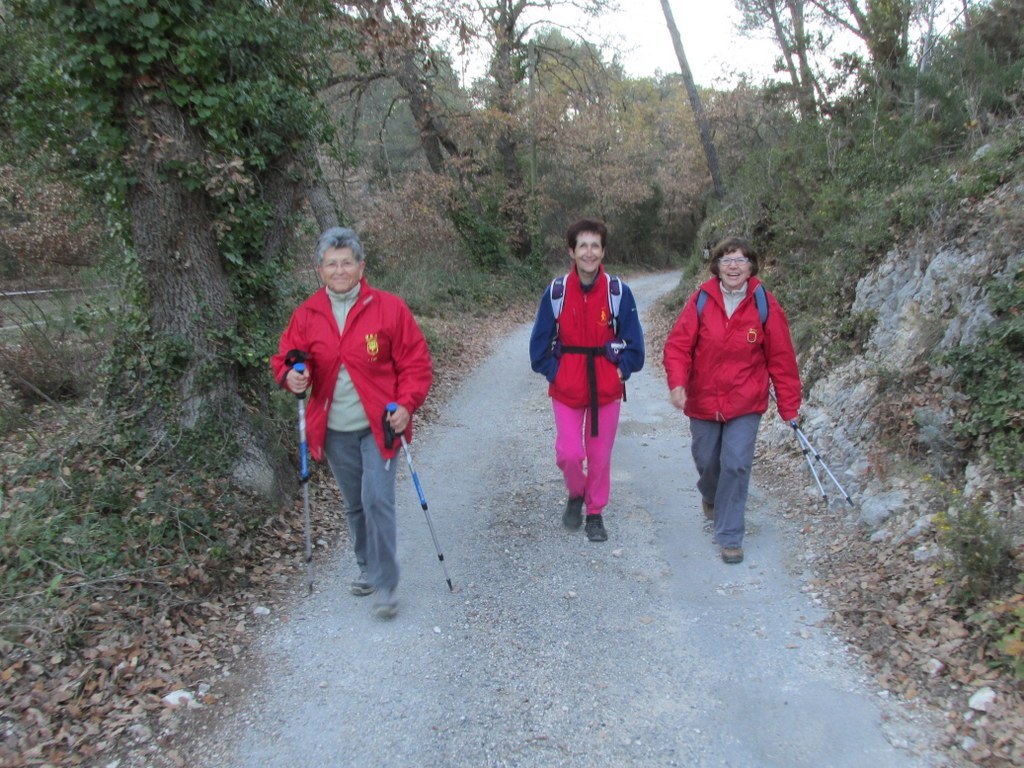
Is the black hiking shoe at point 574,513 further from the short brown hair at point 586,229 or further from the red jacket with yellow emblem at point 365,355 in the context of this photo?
the short brown hair at point 586,229

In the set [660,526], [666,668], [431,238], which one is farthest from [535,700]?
[431,238]

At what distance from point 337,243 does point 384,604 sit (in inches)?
79.5

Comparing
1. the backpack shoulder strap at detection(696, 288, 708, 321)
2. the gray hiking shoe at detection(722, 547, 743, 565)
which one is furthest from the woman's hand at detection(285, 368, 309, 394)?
the gray hiking shoe at detection(722, 547, 743, 565)

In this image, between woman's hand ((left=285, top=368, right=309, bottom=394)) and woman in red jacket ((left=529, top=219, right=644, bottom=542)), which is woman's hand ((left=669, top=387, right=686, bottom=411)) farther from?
woman's hand ((left=285, top=368, right=309, bottom=394))

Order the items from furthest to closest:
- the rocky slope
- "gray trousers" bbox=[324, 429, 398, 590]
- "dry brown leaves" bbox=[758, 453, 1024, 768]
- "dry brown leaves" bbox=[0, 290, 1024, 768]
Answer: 1. "gray trousers" bbox=[324, 429, 398, 590]
2. the rocky slope
3. "dry brown leaves" bbox=[0, 290, 1024, 768]
4. "dry brown leaves" bbox=[758, 453, 1024, 768]

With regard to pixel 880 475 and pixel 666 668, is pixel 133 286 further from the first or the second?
pixel 880 475

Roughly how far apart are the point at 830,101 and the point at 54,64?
37.4 ft

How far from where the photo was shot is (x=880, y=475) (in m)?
5.03

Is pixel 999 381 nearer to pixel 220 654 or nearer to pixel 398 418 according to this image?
pixel 398 418

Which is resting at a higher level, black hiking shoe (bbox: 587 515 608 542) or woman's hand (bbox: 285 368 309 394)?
woman's hand (bbox: 285 368 309 394)

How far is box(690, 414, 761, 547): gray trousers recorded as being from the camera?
4566 mm

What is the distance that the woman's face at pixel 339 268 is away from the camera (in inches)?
152

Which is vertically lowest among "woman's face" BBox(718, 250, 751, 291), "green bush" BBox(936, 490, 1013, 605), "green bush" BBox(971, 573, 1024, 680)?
"green bush" BBox(971, 573, 1024, 680)

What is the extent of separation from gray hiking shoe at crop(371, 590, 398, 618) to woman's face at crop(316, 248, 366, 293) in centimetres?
172
